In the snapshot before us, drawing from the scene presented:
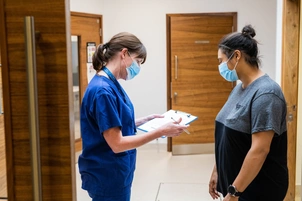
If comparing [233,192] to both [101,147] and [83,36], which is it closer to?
[101,147]

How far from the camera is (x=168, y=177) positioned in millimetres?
3941

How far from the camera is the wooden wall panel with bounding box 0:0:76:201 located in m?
0.85

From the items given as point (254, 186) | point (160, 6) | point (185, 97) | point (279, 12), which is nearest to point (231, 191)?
point (254, 186)

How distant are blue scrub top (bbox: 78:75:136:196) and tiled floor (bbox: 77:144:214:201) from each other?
1884 millimetres

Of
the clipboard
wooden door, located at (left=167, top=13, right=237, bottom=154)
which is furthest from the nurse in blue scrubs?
wooden door, located at (left=167, top=13, right=237, bottom=154)

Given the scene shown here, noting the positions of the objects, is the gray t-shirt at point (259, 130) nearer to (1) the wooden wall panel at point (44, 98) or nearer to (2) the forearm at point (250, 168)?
(2) the forearm at point (250, 168)

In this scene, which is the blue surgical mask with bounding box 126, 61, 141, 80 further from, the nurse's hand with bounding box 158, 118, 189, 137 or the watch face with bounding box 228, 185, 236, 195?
the watch face with bounding box 228, 185, 236, 195

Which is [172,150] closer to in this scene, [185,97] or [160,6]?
[185,97]

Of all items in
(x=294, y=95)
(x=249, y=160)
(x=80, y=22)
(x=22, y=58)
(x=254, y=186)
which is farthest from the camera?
(x=80, y=22)

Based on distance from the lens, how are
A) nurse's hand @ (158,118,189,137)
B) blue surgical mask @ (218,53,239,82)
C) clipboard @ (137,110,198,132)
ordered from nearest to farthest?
nurse's hand @ (158,118,189,137) → blue surgical mask @ (218,53,239,82) → clipboard @ (137,110,198,132)

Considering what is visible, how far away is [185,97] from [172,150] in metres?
0.76

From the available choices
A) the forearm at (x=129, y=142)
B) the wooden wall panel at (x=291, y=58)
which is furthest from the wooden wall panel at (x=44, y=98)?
the wooden wall panel at (x=291, y=58)

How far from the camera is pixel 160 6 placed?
4.81 metres

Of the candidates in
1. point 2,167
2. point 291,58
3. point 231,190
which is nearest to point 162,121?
point 231,190
